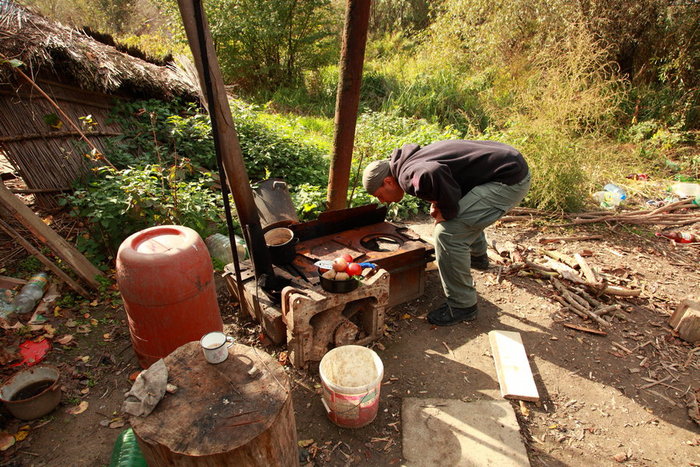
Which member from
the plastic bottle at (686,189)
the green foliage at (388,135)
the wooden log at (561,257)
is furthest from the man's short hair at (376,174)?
the plastic bottle at (686,189)

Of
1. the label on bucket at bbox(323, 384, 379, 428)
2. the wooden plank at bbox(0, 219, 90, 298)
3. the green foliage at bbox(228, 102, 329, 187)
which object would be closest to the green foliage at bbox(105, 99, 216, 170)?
the green foliage at bbox(228, 102, 329, 187)

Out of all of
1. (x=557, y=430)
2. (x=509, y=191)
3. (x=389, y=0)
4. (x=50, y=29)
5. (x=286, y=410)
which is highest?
(x=389, y=0)

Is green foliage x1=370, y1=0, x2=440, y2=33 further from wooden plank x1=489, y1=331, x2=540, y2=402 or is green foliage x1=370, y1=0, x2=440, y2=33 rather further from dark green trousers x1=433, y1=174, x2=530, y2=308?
wooden plank x1=489, y1=331, x2=540, y2=402

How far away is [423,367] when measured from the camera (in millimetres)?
3166

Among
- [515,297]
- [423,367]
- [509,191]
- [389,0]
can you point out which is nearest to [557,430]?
[423,367]

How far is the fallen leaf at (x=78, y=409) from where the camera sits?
2719 mm

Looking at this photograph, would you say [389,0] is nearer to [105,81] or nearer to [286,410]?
[105,81]

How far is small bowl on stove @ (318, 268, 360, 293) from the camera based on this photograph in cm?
278

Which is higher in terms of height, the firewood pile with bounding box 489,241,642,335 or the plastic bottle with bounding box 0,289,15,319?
the plastic bottle with bounding box 0,289,15,319

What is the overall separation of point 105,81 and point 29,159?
1525 millimetres

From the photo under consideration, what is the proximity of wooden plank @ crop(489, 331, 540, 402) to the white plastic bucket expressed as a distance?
Answer: 3.70ft

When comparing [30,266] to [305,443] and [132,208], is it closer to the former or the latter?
[132,208]

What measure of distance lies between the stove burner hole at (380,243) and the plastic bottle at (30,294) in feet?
11.0

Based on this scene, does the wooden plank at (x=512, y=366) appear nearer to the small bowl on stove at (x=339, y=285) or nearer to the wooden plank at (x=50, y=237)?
the small bowl on stove at (x=339, y=285)
